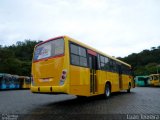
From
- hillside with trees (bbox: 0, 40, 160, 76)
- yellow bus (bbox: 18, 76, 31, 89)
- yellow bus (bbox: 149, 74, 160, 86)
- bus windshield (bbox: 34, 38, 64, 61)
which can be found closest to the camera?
bus windshield (bbox: 34, 38, 64, 61)

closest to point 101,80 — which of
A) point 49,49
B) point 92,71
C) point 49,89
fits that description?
point 92,71

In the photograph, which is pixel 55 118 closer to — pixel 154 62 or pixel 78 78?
pixel 78 78

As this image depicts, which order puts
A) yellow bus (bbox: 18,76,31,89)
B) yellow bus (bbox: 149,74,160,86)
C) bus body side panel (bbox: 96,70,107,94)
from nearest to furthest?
bus body side panel (bbox: 96,70,107,94)
yellow bus (bbox: 18,76,31,89)
yellow bus (bbox: 149,74,160,86)

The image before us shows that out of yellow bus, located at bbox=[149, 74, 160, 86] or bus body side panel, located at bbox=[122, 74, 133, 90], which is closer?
bus body side panel, located at bbox=[122, 74, 133, 90]

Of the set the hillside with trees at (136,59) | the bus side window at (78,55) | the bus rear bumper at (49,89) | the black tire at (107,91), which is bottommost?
the black tire at (107,91)

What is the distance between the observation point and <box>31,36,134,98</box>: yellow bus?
9117 mm

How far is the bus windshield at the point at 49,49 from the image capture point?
31.7 ft

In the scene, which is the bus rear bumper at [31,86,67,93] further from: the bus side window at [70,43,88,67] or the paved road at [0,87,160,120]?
the bus side window at [70,43,88,67]

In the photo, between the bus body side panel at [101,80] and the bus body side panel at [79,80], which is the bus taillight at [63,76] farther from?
the bus body side panel at [101,80]

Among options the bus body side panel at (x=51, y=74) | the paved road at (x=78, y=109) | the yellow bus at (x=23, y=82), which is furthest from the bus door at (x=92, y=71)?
the yellow bus at (x=23, y=82)

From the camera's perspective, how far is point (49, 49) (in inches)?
400

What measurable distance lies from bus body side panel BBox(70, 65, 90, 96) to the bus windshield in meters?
1.08

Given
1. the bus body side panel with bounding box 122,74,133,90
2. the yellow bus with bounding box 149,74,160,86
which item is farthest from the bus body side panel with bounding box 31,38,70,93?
the yellow bus with bounding box 149,74,160,86

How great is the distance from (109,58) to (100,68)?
2437 millimetres
